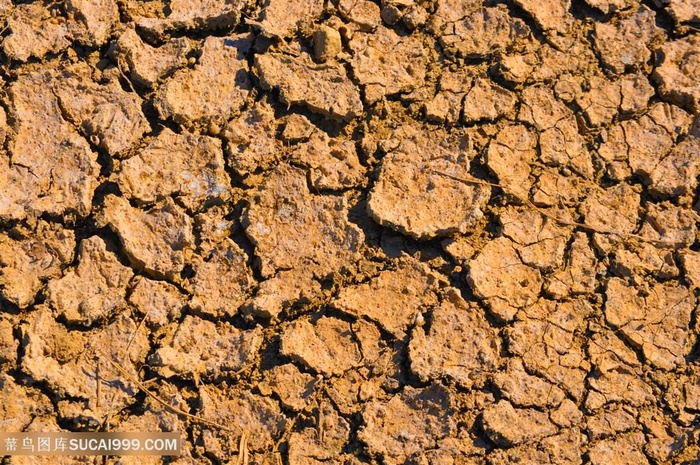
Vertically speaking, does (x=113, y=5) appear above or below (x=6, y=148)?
above

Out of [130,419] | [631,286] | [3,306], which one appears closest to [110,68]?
[3,306]

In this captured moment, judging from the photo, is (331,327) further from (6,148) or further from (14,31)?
(14,31)

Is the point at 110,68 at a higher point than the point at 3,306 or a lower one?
higher

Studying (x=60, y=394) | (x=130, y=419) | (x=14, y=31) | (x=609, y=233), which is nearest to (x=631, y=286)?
(x=609, y=233)

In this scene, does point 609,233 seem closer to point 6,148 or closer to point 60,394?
point 60,394

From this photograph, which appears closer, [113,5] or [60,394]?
[60,394]

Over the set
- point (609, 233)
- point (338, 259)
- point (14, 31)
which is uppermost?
point (14, 31)
